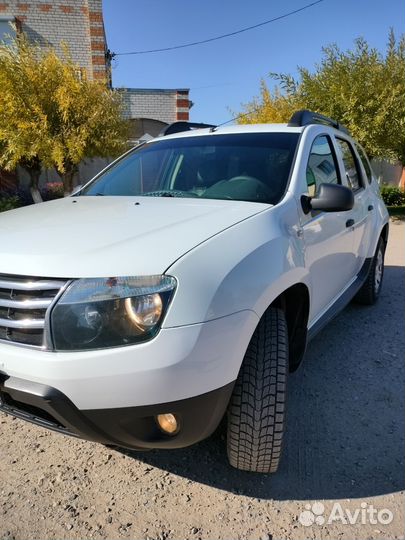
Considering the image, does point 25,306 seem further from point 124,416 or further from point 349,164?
point 349,164

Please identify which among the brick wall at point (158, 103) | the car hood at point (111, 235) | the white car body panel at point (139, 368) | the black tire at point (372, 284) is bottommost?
the black tire at point (372, 284)

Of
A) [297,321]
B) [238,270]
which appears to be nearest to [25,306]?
[238,270]

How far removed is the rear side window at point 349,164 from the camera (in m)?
3.48

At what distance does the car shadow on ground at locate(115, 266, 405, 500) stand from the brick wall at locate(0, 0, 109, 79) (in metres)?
12.4

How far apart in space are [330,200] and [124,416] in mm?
1517

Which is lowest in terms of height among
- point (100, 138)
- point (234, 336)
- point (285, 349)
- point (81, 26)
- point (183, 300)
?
point (285, 349)

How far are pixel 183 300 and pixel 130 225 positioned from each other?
592 mm

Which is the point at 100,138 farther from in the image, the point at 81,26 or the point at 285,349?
the point at 285,349

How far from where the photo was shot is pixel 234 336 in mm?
1615

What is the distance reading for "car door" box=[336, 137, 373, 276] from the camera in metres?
3.37

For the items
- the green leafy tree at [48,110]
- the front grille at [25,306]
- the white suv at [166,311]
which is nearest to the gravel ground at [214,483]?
the white suv at [166,311]

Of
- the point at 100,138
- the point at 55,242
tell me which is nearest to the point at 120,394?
the point at 55,242

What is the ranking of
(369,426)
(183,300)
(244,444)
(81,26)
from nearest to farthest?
1. (183,300)
2. (244,444)
3. (369,426)
4. (81,26)

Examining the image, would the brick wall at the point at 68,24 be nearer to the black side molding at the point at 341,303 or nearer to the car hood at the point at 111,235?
the black side molding at the point at 341,303
